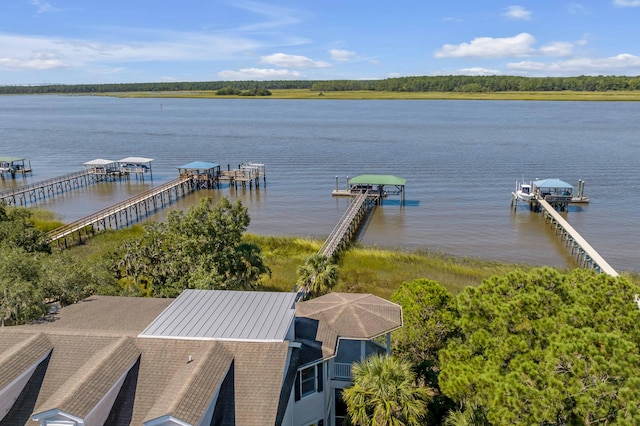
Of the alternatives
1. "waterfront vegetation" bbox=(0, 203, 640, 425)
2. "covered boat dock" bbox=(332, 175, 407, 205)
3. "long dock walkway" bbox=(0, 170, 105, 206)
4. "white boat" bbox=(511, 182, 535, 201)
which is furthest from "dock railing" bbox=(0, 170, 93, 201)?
"white boat" bbox=(511, 182, 535, 201)

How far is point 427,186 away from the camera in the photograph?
55781mm

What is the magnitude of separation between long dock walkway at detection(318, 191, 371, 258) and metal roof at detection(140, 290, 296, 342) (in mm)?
14029

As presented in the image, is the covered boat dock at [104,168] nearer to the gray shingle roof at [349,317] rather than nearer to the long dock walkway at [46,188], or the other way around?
the long dock walkway at [46,188]

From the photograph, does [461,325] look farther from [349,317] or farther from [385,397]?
[349,317]

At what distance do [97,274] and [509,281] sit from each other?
16.3 m

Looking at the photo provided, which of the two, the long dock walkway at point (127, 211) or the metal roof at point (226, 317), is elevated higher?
the metal roof at point (226, 317)

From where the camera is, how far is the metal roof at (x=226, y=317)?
1287 cm

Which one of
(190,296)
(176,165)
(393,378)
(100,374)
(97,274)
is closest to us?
(100,374)

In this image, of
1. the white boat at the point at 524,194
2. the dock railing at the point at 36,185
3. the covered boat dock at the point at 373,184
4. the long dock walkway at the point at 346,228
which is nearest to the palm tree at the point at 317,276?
the long dock walkway at the point at 346,228

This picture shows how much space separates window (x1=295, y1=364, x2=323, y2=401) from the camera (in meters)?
13.5

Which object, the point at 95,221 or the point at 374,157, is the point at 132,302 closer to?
the point at 95,221

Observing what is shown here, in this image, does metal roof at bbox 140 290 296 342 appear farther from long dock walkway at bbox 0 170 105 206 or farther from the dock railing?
long dock walkway at bbox 0 170 105 206

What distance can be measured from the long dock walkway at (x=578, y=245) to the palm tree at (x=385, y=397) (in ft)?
66.4

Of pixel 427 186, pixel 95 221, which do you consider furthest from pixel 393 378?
pixel 427 186
